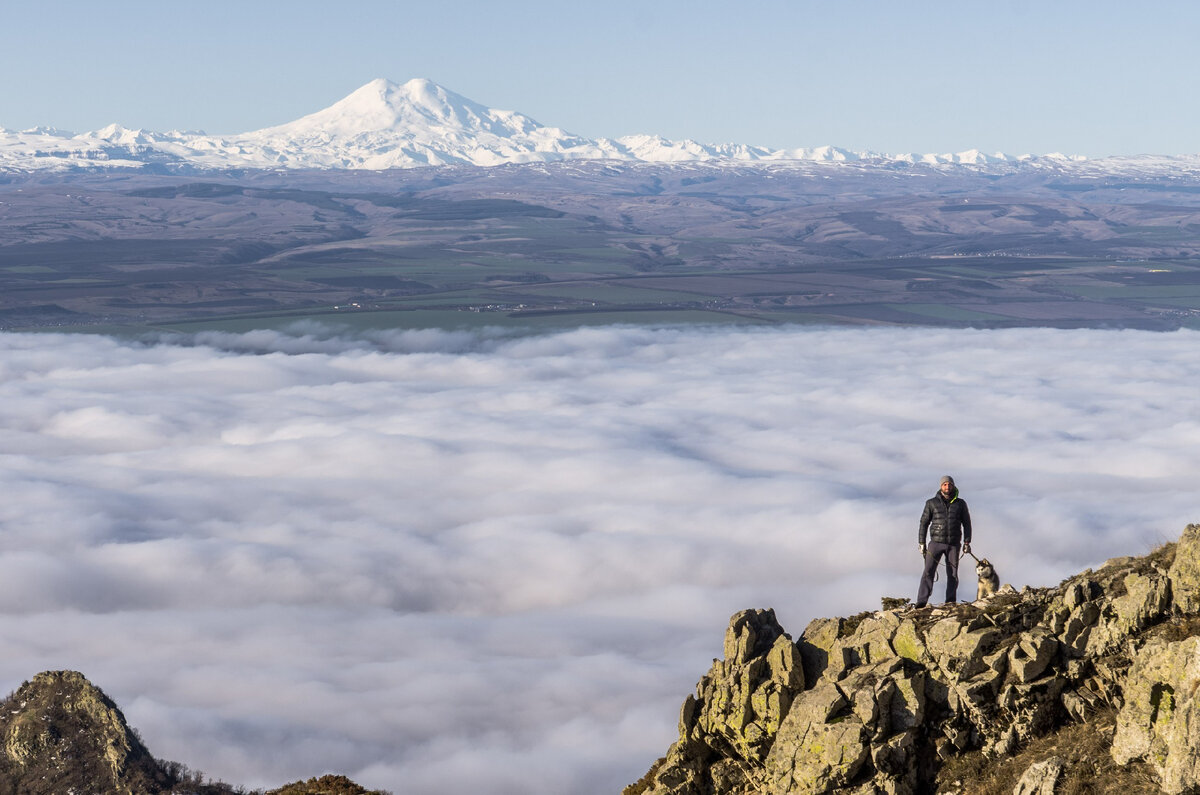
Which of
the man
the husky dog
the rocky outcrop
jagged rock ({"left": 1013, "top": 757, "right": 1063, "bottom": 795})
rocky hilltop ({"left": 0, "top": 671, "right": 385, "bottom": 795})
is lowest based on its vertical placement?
rocky hilltop ({"left": 0, "top": 671, "right": 385, "bottom": 795})

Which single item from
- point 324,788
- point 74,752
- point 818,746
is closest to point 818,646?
point 818,746

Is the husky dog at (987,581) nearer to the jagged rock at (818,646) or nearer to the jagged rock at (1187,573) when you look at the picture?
the jagged rock at (818,646)

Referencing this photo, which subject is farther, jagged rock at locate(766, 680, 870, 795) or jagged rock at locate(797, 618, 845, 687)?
jagged rock at locate(797, 618, 845, 687)

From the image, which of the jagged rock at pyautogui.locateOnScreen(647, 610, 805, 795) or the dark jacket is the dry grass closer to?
the jagged rock at pyautogui.locateOnScreen(647, 610, 805, 795)

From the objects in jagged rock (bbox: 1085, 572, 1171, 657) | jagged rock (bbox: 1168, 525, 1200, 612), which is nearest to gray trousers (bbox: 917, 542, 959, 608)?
jagged rock (bbox: 1085, 572, 1171, 657)

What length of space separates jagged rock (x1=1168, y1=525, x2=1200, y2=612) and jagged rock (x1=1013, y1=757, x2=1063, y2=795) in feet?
14.6

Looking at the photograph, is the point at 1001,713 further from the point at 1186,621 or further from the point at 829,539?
the point at 829,539

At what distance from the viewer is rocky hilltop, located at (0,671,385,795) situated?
270ft

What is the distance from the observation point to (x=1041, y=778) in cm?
2034

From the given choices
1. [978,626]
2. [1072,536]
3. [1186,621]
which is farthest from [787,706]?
[1072,536]

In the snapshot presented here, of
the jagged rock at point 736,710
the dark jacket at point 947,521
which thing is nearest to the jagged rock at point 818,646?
the jagged rock at point 736,710

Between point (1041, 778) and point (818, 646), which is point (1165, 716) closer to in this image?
point (1041, 778)

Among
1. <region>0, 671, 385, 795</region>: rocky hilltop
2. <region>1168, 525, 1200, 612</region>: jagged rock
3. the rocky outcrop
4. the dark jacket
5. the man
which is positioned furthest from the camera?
<region>0, 671, 385, 795</region>: rocky hilltop

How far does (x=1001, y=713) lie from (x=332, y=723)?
5200 inches
